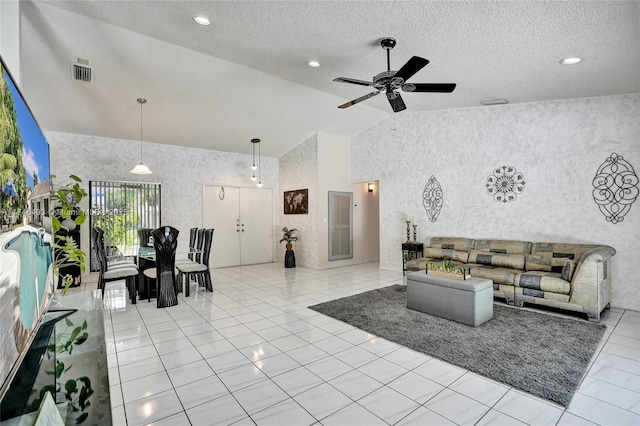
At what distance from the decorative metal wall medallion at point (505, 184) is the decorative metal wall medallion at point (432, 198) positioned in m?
0.92

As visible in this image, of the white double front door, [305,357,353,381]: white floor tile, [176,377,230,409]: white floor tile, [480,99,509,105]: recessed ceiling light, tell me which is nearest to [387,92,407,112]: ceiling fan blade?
[480,99,509,105]: recessed ceiling light

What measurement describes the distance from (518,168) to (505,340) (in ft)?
10.6

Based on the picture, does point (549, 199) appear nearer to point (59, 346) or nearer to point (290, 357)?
point (290, 357)

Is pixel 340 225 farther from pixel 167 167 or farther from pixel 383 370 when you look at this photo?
pixel 383 370

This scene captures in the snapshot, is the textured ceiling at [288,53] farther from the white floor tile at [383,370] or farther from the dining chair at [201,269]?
the white floor tile at [383,370]

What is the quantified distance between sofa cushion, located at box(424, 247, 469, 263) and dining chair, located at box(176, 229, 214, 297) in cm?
399

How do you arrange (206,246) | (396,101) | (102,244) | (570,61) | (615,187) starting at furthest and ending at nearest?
(206,246) → (102,244) → (615,187) → (396,101) → (570,61)

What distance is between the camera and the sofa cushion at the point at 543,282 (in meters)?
4.07

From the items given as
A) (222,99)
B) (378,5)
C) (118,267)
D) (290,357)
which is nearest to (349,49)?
(378,5)

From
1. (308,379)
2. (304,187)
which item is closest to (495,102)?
(304,187)

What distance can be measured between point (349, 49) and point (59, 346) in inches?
144

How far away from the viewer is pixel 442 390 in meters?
2.40

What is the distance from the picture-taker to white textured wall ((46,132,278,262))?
6.02m

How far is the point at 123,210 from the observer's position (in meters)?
6.48
